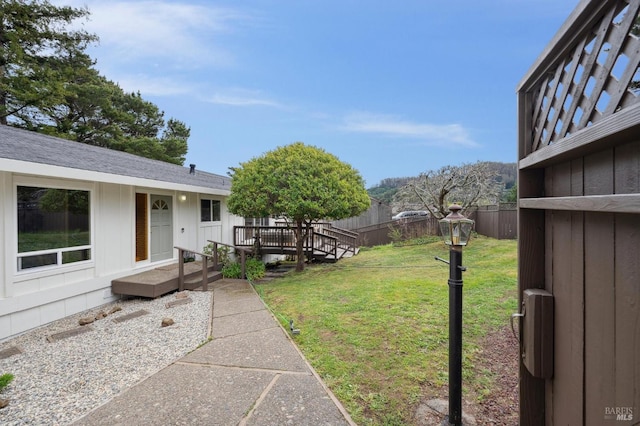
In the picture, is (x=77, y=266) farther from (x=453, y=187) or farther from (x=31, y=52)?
(x=31, y=52)

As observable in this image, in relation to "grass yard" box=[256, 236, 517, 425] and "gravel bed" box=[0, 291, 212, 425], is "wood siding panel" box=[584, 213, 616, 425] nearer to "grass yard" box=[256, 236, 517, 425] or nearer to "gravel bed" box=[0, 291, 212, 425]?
"grass yard" box=[256, 236, 517, 425]

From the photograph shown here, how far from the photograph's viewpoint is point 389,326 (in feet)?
13.5

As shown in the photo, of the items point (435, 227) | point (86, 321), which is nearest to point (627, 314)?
point (86, 321)

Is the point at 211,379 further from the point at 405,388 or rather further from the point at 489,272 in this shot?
the point at 489,272

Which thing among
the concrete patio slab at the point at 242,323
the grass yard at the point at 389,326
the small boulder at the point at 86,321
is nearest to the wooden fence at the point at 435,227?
the grass yard at the point at 389,326

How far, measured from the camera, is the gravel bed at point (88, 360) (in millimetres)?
2727

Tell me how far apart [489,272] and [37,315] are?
901cm

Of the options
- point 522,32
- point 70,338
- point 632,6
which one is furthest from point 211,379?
point 522,32

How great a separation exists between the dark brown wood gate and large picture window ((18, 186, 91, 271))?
6.80 meters

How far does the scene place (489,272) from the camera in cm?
712

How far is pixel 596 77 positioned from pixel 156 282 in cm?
705

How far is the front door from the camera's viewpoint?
7656mm

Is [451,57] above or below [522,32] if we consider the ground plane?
above

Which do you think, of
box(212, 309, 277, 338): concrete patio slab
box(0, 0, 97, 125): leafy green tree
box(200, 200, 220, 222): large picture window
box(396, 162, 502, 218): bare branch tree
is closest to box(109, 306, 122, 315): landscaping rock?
box(212, 309, 277, 338): concrete patio slab
